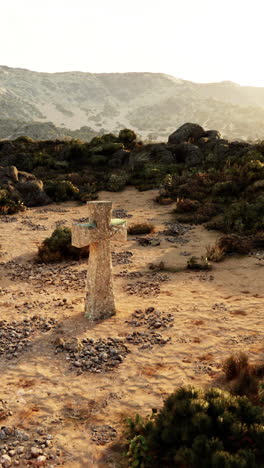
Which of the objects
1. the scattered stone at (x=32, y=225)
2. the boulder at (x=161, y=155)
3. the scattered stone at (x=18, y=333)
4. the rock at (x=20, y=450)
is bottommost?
the scattered stone at (x=18, y=333)

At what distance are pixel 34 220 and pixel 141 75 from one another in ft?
464

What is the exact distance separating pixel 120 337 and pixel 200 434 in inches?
134

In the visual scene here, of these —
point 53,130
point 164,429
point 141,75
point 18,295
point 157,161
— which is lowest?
point 18,295

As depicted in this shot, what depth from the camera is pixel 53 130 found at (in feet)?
211

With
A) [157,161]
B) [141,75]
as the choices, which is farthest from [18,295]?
[141,75]

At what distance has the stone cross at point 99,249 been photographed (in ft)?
24.3

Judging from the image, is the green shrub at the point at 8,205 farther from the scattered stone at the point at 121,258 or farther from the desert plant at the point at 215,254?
Answer: the desert plant at the point at 215,254

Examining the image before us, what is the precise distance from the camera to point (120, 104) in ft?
401

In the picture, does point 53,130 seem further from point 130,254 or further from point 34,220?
point 130,254

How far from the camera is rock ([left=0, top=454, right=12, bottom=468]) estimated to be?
4023 millimetres

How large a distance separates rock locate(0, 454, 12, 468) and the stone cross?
369 cm

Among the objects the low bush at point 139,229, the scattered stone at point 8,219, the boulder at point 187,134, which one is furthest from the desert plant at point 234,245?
the boulder at point 187,134

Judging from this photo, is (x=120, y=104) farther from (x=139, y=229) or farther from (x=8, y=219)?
(x=139, y=229)

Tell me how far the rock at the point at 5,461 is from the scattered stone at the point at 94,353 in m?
1.96
